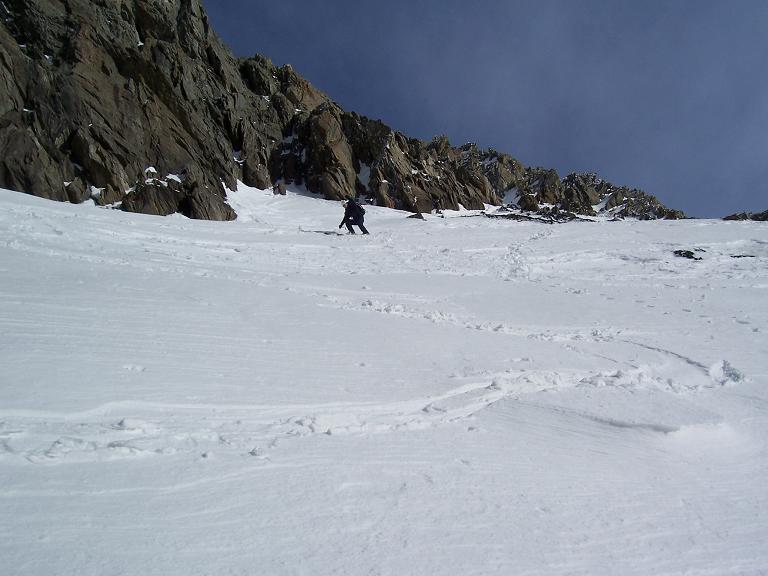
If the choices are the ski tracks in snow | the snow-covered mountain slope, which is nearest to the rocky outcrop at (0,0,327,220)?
the snow-covered mountain slope

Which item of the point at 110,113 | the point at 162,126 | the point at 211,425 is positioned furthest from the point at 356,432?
the point at 162,126

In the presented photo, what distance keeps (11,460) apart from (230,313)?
12.0 feet

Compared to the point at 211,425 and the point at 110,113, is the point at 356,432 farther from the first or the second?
the point at 110,113

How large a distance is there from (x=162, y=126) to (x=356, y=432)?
102 feet

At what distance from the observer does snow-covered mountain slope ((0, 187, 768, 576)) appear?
7.16 ft

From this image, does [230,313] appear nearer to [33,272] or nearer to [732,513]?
[33,272]

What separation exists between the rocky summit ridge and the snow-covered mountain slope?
1735 cm

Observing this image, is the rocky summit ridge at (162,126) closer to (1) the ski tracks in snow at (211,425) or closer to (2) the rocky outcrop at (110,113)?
(2) the rocky outcrop at (110,113)

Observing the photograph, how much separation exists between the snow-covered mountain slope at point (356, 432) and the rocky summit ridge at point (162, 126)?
17.4 meters

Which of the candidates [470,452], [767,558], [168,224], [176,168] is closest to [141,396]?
[470,452]

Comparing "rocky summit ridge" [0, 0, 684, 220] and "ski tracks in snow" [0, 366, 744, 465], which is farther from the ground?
"rocky summit ridge" [0, 0, 684, 220]

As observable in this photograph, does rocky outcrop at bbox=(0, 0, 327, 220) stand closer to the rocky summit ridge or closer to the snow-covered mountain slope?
the rocky summit ridge

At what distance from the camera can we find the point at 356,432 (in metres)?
3.39

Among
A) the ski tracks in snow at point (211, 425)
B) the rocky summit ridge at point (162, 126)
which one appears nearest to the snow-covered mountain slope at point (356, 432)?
the ski tracks in snow at point (211, 425)
